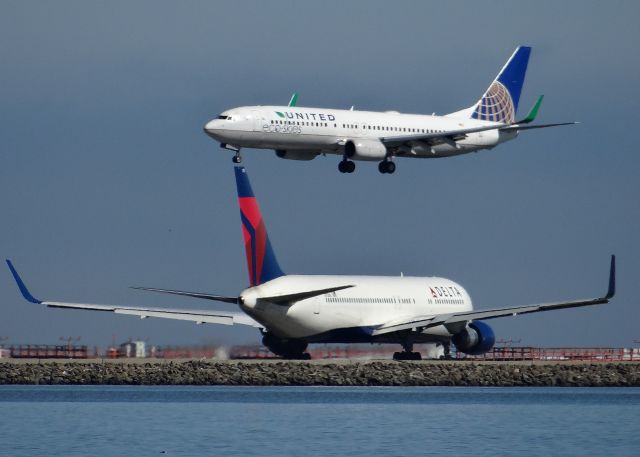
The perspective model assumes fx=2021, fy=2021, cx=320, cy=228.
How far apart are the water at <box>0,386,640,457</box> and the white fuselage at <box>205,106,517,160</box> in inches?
466

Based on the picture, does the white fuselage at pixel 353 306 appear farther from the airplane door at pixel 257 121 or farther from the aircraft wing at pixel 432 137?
the airplane door at pixel 257 121

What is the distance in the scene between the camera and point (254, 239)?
10325cm

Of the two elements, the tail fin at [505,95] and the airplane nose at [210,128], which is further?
the tail fin at [505,95]

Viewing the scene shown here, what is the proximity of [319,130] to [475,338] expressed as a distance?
52.7 ft

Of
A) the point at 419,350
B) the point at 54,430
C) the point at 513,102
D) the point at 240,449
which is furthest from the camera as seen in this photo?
the point at 513,102

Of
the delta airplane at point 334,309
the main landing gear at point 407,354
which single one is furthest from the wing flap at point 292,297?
the main landing gear at point 407,354

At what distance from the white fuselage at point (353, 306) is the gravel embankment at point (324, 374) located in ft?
7.80

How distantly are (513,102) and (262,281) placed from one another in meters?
26.7

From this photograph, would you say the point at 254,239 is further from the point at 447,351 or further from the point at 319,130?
the point at 447,351

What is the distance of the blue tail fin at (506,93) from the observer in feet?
389

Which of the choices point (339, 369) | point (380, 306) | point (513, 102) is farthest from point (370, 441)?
point (513, 102)

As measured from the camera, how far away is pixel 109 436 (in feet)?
233

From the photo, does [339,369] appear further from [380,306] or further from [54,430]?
[54,430]

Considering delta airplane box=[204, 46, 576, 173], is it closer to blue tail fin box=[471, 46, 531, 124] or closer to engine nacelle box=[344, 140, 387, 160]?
engine nacelle box=[344, 140, 387, 160]
